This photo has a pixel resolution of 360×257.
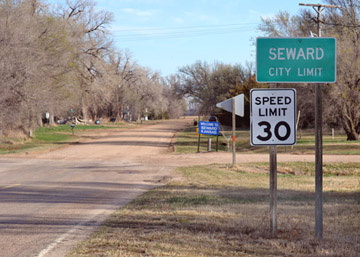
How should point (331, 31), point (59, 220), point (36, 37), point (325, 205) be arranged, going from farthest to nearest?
point (36, 37), point (331, 31), point (325, 205), point (59, 220)

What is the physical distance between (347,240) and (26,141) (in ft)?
117

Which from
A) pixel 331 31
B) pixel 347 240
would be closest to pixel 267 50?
pixel 347 240

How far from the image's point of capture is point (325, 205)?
10672 mm

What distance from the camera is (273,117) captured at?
7.07m

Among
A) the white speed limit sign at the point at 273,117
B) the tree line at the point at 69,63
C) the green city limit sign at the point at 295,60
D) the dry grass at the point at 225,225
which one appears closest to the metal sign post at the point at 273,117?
the white speed limit sign at the point at 273,117

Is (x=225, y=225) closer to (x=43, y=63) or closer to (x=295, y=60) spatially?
(x=295, y=60)

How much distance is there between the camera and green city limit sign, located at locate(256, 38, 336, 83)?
7109 millimetres

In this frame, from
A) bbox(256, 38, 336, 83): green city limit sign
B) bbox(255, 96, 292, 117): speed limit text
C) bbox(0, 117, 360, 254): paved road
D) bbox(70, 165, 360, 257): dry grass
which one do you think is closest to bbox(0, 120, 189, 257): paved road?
bbox(0, 117, 360, 254): paved road

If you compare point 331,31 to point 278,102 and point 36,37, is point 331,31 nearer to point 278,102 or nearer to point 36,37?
point 36,37

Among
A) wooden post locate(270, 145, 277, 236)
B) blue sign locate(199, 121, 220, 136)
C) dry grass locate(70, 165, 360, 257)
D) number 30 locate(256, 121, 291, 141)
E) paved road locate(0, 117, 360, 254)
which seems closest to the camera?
dry grass locate(70, 165, 360, 257)

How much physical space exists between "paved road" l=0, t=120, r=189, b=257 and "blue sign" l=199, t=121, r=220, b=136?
12.5ft

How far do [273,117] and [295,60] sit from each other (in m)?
0.88

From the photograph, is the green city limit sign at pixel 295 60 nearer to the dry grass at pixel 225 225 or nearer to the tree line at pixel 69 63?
the dry grass at pixel 225 225

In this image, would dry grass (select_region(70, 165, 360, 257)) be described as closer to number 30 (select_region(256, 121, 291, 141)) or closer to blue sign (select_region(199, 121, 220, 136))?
number 30 (select_region(256, 121, 291, 141))
